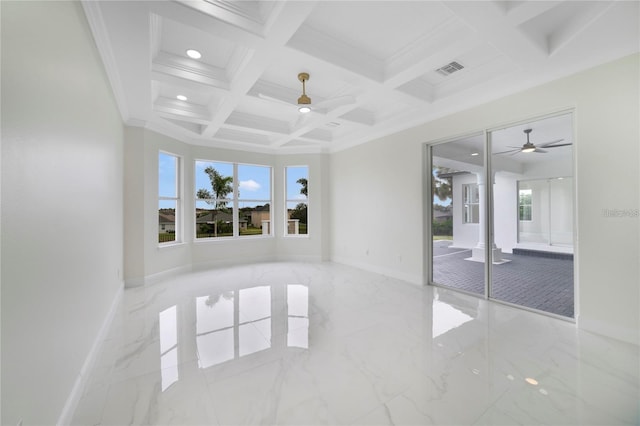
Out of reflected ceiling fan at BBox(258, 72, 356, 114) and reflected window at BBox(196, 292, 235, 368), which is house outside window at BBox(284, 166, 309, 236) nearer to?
reflected window at BBox(196, 292, 235, 368)

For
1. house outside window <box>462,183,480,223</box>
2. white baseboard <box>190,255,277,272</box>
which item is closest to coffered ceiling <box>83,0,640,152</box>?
house outside window <box>462,183,480,223</box>

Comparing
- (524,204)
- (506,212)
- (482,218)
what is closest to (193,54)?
(482,218)

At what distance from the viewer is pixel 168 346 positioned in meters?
2.53

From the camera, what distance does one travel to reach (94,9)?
6.89ft

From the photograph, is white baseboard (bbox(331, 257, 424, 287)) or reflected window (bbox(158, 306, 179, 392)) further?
white baseboard (bbox(331, 257, 424, 287))

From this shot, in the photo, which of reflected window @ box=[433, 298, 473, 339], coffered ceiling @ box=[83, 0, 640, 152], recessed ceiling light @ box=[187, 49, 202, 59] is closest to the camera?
coffered ceiling @ box=[83, 0, 640, 152]

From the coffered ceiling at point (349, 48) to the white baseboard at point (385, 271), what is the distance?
8.90ft

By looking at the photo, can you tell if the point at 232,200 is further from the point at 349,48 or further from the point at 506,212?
the point at 506,212

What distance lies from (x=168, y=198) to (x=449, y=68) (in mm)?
5179

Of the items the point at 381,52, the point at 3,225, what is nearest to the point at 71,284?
the point at 3,225

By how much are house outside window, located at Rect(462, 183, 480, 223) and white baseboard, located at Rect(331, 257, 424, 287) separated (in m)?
1.29

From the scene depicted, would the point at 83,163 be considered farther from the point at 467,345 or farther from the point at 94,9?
the point at 467,345

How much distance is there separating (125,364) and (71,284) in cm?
85

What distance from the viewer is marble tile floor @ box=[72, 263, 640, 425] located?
1697 millimetres
